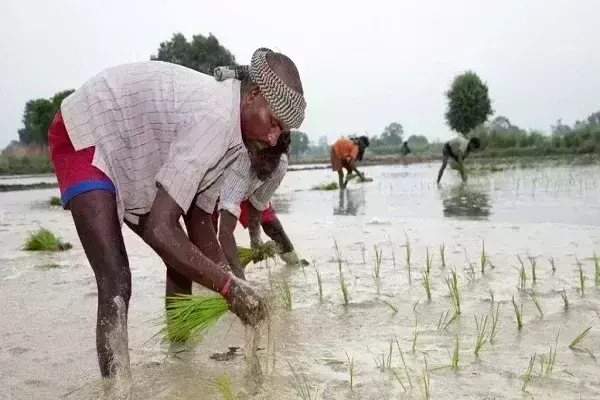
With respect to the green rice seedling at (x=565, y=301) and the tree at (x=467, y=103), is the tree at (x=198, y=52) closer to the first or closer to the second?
the tree at (x=467, y=103)

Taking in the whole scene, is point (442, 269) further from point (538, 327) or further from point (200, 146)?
point (200, 146)

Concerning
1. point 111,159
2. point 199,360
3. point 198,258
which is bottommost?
point 199,360

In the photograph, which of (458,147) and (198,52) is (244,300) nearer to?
(458,147)

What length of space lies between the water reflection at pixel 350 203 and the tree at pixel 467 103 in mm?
37222

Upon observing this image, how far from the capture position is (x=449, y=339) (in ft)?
8.94

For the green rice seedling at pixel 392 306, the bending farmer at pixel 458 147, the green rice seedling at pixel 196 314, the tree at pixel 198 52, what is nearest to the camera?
the green rice seedling at pixel 196 314

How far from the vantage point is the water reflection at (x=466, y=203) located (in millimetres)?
7869

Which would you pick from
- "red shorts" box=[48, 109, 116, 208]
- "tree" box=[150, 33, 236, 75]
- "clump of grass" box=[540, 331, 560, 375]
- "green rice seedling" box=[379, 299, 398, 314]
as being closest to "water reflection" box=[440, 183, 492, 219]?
"green rice seedling" box=[379, 299, 398, 314]

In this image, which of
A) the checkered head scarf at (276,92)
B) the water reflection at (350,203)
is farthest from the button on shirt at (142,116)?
the water reflection at (350,203)

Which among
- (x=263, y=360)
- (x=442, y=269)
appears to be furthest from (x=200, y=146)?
(x=442, y=269)

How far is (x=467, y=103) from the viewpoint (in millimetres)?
48188

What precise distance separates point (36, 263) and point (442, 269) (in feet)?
11.2

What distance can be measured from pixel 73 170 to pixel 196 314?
0.73 metres

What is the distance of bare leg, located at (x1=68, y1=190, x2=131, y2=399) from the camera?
2.18 meters
